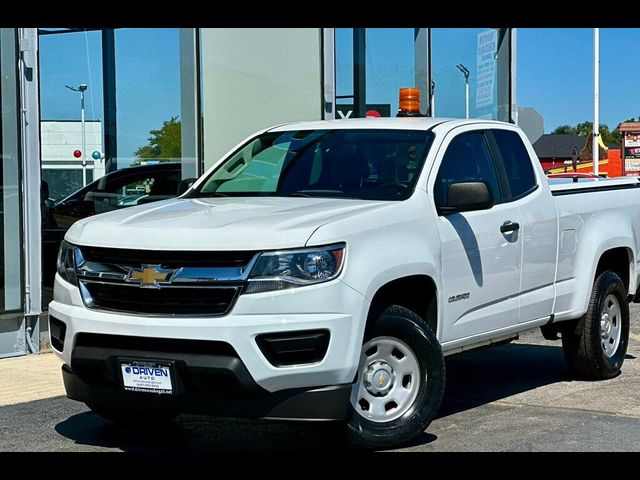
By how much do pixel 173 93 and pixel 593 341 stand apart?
17.8ft

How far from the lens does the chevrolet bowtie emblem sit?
542 cm

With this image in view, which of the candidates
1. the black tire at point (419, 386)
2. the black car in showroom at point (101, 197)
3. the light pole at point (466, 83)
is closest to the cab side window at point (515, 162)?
the black tire at point (419, 386)

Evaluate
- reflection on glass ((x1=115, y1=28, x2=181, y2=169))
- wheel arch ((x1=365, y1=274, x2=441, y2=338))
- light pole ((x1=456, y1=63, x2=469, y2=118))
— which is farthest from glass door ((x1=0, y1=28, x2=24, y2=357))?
light pole ((x1=456, y1=63, x2=469, y2=118))

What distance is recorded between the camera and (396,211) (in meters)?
5.99

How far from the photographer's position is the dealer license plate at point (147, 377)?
534 cm

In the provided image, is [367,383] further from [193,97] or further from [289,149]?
[193,97]

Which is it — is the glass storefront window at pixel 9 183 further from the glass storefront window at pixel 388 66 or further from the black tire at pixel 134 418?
the glass storefront window at pixel 388 66

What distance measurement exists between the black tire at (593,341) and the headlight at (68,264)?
3907 mm

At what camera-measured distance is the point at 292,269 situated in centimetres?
533

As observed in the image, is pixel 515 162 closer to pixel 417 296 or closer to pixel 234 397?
pixel 417 296

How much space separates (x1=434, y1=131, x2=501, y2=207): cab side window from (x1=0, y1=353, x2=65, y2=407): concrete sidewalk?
3333 mm

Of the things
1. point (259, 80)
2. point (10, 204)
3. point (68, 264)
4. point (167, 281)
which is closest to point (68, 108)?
point (10, 204)
